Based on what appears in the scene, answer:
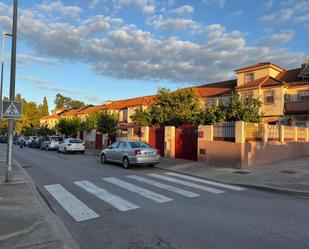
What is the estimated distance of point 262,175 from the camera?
14.0m

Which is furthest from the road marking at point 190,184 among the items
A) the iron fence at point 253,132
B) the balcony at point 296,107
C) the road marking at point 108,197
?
the balcony at point 296,107

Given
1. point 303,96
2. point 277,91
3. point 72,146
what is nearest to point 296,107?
point 303,96

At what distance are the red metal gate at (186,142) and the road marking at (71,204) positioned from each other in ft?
35.5

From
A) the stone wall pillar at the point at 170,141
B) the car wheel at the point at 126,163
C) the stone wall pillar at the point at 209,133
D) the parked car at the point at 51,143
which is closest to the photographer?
the car wheel at the point at 126,163

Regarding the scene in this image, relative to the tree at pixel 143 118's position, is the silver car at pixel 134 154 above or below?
below

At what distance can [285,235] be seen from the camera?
5.85 m

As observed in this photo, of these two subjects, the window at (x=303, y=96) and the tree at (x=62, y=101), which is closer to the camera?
the window at (x=303, y=96)

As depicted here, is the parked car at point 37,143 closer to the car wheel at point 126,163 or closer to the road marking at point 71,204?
the car wheel at point 126,163

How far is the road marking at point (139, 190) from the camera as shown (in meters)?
9.38

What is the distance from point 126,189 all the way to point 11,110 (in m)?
4.87

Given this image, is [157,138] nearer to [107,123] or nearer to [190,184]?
[107,123]

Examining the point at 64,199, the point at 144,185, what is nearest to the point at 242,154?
the point at 144,185

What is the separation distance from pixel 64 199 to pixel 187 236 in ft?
15.1

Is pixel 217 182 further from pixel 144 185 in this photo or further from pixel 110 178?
pixel 110 178
